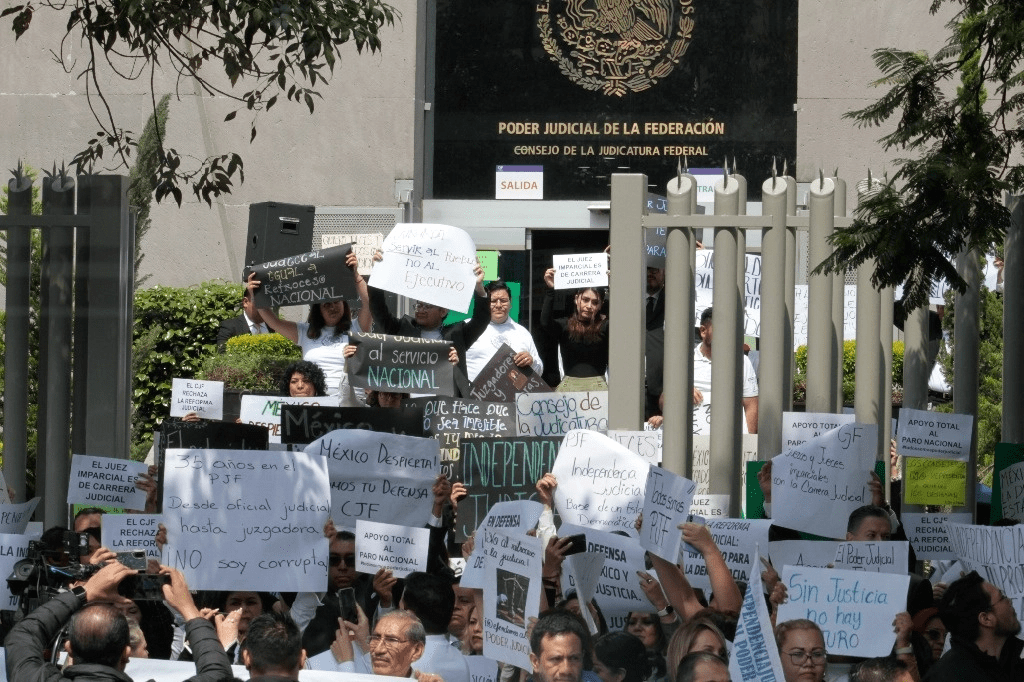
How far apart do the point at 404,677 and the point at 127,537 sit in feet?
5.35

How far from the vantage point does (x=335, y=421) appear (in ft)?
24.5

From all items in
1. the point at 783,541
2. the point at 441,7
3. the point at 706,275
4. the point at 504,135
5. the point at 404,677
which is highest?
the point at 441,7

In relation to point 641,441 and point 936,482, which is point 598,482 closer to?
point 641,441

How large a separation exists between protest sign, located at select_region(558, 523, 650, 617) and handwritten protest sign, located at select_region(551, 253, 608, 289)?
13.3 ft

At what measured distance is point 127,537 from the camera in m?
6.77

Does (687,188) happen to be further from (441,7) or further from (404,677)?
(441,7)

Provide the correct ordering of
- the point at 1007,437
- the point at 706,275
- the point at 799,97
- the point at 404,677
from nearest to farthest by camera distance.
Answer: the point at 404,677
the point at 1007,437
the point at 706,275
the point at 799,97

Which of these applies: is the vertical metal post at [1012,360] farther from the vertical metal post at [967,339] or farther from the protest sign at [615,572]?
the protest sign at [615,572]

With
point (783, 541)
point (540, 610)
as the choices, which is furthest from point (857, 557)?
point (540, 610)

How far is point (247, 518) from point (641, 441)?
5.85ft

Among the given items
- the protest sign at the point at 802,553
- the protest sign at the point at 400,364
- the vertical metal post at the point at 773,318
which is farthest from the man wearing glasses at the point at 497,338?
the protest sign at the point at 802,553

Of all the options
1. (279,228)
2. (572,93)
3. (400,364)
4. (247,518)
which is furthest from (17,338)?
(572,93)

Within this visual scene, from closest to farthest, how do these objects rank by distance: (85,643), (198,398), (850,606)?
(85,643), (850,606), (198,398)

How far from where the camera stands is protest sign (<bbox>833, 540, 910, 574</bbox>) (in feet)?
20.7
